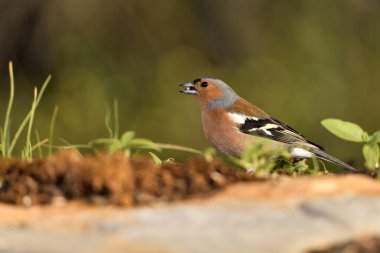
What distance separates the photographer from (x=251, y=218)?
4008 mm

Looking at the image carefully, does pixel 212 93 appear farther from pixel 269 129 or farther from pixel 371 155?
pixel 371 155

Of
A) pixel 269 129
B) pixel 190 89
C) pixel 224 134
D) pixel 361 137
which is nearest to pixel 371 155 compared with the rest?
pixel 361 137

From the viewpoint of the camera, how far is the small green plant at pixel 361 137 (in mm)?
5430

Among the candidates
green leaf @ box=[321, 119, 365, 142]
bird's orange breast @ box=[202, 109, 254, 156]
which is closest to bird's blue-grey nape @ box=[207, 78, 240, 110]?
bird's orange breast @ box=[202, 109, 254, 156]

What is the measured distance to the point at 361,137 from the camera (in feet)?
18.2

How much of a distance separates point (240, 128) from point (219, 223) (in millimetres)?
4227

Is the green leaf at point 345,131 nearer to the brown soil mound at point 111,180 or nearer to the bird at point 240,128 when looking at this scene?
the brown soil mound at point 111,180

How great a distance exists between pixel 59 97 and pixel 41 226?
9.27m

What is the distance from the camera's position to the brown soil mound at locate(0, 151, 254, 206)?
4379 millimetres

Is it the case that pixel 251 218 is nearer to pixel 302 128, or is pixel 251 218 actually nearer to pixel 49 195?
pixel 49 195

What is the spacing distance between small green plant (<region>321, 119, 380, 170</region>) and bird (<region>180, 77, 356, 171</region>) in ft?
6.82

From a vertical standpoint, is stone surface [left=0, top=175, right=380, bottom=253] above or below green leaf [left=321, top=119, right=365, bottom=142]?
below

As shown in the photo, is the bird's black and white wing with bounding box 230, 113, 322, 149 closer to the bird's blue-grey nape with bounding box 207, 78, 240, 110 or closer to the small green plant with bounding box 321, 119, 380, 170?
the bird's blue-grey nape with bounding box 207, 78, 240, 110

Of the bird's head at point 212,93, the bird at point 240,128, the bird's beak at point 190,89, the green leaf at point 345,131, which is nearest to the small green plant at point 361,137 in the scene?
the green leaf at point 345,131
